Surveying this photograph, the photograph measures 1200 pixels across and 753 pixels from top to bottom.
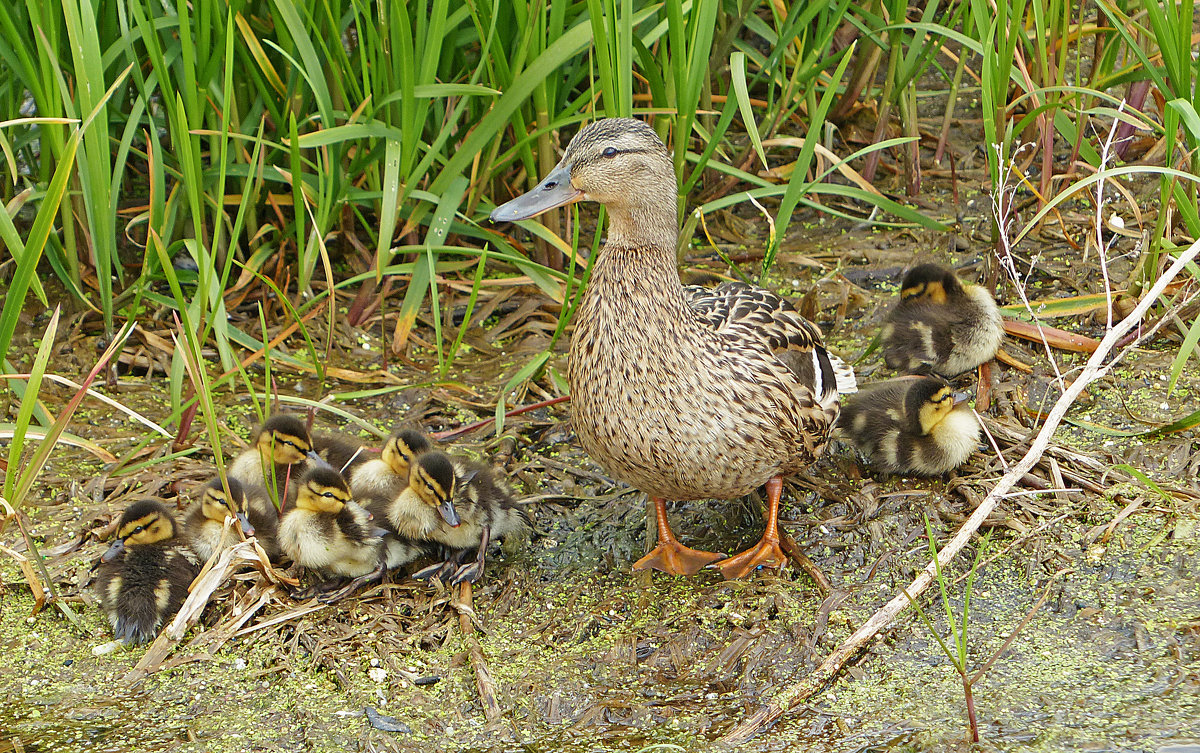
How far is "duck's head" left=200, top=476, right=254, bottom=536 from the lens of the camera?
326 cm

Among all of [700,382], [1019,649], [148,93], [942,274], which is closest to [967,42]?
[942,274]

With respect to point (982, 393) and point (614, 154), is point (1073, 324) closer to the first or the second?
point (982, 393)

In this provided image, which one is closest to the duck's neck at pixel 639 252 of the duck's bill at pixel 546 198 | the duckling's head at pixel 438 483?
the duck's bill at pixel 546 198

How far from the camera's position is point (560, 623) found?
318 centimetres

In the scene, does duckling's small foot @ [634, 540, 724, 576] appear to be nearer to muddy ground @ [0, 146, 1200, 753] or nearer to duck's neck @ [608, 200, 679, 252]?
muddy ground @ [0, 146, 1200, 753]

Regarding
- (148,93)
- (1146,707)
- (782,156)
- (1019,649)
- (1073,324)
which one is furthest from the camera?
(782,156)

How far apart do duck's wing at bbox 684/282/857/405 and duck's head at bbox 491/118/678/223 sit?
0.33 m

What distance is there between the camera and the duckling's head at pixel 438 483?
3.20 metres

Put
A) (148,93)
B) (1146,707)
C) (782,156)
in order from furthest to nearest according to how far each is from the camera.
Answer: (782,156) → (148,93) → (1146,707)

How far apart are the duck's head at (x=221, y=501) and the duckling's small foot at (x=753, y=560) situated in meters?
1.27

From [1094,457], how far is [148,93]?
312 cm

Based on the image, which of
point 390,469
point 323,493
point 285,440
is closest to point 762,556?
point 390,469

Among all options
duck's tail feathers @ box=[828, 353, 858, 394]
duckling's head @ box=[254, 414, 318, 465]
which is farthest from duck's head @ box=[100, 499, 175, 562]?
duck's tail feathers @ box=[828, 353, 858, 394]

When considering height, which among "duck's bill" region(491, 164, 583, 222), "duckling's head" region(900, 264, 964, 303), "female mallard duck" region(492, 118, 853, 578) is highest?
"duck's bill" region(491, 164, 583, 222)
